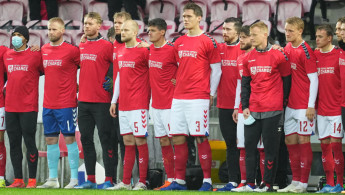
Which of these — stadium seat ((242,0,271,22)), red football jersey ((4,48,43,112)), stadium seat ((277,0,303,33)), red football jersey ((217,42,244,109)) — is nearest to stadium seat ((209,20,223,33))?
stadium seat ((242,0,271,22))

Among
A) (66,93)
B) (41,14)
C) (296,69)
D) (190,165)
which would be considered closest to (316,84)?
(296,69)

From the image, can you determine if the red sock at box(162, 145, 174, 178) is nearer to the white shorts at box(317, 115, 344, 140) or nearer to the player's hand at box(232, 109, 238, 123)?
the player's hand at box(232, 109, 238, 123)

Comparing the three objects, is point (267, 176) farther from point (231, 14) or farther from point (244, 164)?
point (231, 14)

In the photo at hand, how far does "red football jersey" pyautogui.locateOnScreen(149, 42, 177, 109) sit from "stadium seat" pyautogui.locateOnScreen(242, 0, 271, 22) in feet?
15.8

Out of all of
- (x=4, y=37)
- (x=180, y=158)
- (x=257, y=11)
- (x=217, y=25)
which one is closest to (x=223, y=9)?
(x=217, y=25)

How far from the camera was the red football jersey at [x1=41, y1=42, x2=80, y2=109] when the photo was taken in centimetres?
961

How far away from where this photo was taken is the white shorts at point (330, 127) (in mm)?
8867

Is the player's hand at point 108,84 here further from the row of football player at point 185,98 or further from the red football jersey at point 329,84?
the red football jersey at point 329,84

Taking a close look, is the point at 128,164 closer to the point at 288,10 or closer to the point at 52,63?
the point at 52,63

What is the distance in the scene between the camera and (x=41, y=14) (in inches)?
600

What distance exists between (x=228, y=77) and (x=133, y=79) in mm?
1240

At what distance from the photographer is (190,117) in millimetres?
8836

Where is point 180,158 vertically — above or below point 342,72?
below

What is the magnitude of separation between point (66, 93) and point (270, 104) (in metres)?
2.75
